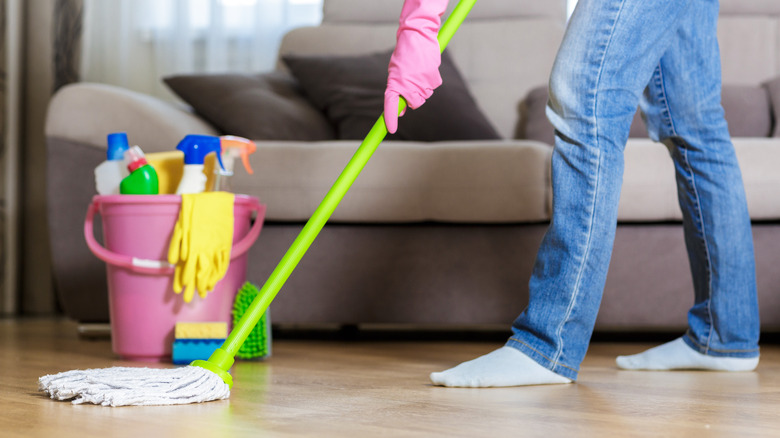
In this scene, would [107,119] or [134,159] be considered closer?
[134,159]

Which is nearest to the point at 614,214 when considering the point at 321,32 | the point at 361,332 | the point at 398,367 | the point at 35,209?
the point at 398,367

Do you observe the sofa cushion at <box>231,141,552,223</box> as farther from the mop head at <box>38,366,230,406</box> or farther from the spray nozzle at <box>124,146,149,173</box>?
the mop head at <box>38,366,230,406</box>

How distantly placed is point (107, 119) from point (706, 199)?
122cm

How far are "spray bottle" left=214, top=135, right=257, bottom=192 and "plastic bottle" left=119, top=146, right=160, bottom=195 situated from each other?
10 centimetres

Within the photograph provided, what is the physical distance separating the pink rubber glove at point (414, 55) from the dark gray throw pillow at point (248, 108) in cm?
90

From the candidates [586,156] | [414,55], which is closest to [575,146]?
[586,156]

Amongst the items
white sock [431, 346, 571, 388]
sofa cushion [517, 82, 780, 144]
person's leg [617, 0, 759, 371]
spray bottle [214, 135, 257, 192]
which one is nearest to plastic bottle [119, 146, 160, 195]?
spray bottle [214, 135, 257, 192]

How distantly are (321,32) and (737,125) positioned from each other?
3.73 ft

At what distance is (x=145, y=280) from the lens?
146 centimetres

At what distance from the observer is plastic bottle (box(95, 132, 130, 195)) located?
154cm

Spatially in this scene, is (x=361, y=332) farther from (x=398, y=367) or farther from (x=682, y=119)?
(x=682, y=119)

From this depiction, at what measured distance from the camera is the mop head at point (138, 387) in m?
0.93

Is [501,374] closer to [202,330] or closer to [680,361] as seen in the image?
[680,361]

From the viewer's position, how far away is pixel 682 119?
1.28 metres
